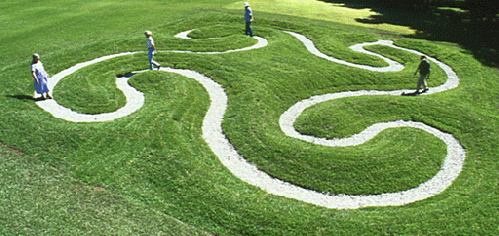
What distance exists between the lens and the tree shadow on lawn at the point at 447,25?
3747cm

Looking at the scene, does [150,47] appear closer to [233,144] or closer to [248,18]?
[233,144]

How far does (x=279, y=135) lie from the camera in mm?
20812

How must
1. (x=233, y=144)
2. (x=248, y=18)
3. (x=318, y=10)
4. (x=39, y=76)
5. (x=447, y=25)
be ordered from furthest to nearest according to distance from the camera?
(x=318, y=10)
(x=447, y=25)
(x=248, y=18)
(x=39, y=76)
(x=233, y=144)

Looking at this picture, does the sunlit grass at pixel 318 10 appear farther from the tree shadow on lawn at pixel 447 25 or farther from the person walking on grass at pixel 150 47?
the person walking on grass at pixel 150 47

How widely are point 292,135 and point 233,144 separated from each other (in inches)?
146

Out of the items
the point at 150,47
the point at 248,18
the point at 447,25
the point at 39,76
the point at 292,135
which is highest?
the point at 248,18

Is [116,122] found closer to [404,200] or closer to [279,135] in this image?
[279,135]

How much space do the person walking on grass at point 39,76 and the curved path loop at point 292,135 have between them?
817 millimetres

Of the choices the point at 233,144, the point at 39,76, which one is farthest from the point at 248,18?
the point at 39,76

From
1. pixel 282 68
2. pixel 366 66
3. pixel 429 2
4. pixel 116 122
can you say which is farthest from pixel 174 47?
pixel 429 2

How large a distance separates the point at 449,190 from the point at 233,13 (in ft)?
118

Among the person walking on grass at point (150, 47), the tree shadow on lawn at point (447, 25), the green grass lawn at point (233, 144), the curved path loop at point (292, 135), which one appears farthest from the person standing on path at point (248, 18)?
the tree shadow on lawn at point (447, 25)

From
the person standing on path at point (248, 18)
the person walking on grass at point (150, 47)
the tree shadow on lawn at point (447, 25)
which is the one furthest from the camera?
the tree shadow on lawn at point (447, 25)

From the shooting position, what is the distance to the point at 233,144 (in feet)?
65.9
